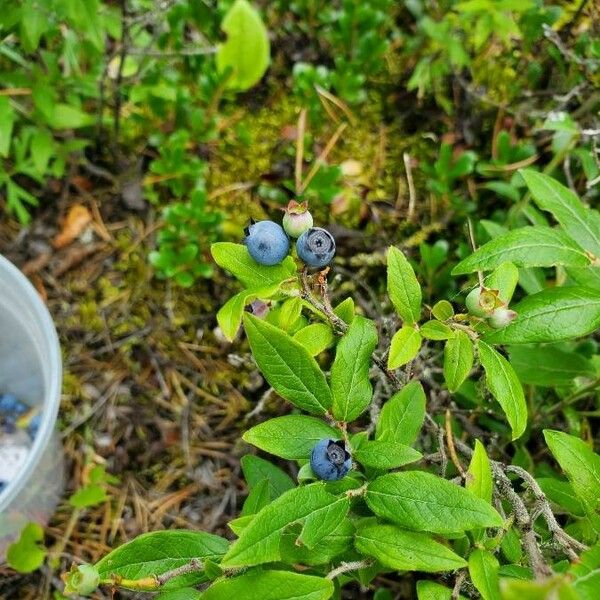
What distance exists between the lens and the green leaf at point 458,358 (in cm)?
120

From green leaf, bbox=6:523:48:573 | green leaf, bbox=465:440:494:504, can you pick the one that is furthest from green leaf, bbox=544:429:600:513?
green leaf, bbox=6:523:48:573

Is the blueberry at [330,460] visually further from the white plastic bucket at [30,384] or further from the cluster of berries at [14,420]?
the cluster of berries at [14,420]

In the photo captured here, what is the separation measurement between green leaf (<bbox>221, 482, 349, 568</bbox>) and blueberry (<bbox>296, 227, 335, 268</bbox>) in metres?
0.35

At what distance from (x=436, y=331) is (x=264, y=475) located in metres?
0.52

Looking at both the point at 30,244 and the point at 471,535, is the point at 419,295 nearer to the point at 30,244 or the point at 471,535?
the point at 471,535

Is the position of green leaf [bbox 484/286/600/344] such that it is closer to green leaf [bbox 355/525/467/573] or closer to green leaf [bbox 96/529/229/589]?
green leaf [bbox 355/525/467/573]

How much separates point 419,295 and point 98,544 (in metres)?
1.20

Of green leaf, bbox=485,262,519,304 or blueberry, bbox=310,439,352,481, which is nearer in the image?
blueberry, bbox=310,439,352,481

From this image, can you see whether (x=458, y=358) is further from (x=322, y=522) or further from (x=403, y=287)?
(x=322, y=522)

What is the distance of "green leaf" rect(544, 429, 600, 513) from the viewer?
4.04 feet

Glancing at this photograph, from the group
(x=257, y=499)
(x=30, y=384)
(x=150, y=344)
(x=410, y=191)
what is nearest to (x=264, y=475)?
(x=257, y=499)

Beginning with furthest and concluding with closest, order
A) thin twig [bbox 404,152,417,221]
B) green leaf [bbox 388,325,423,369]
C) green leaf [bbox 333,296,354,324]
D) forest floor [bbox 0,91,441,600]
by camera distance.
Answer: thin twig [bbox 404,152,417,221]
forest floor [bbox 0,91,441,600]
green leaf [bbox 333,296,354,324]
green leaf [bbox 388,325,423,369]

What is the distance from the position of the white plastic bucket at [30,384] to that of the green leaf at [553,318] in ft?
3.24

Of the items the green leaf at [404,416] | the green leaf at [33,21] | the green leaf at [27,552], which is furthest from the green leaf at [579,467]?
the green leaf at [33,21]
